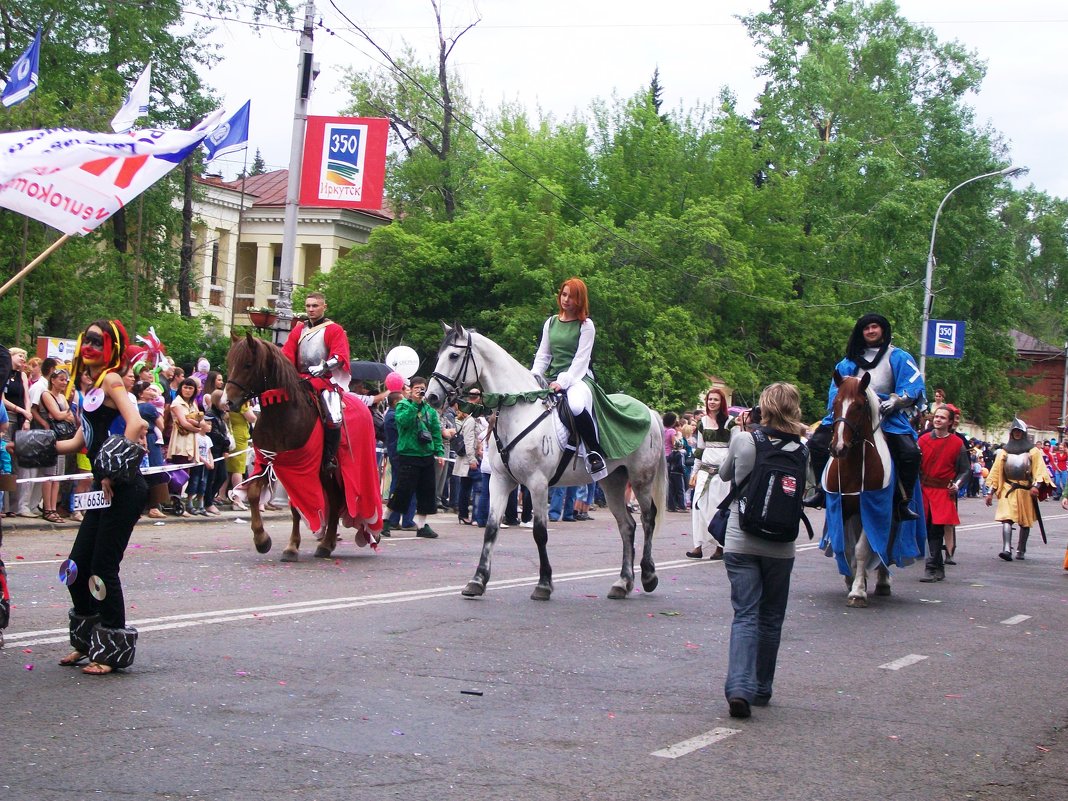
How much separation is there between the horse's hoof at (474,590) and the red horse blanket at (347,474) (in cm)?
290

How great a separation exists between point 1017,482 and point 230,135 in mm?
14995

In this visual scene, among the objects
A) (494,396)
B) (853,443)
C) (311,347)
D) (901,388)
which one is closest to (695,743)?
(494,396)

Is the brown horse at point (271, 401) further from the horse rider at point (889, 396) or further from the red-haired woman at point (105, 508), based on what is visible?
the red-haired woman at point (105, 508)

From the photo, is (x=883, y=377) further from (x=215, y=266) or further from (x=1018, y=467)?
(x=215, y=266)

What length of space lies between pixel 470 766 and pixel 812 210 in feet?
159

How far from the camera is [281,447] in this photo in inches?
514

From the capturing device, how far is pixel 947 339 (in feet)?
147

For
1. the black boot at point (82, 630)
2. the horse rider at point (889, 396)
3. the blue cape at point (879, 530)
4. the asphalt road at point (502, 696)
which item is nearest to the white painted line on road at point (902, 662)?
the asphalt road at point (502, 696)

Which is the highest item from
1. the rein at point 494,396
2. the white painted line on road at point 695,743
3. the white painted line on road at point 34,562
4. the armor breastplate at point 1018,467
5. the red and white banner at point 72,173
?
the red and white banner at point 72,173

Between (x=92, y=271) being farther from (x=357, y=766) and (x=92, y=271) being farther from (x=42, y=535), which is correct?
(x=357, y=766)

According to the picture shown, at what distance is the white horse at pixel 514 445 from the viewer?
36.6ft

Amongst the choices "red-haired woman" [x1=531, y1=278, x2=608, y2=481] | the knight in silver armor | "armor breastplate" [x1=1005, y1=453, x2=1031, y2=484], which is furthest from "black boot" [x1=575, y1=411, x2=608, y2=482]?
"armor breastplate" [x1=1005, y1=453, x2=1031, y2=484]

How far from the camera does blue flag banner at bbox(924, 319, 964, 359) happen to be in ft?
145

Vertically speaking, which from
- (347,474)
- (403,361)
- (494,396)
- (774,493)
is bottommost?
(347,474)
